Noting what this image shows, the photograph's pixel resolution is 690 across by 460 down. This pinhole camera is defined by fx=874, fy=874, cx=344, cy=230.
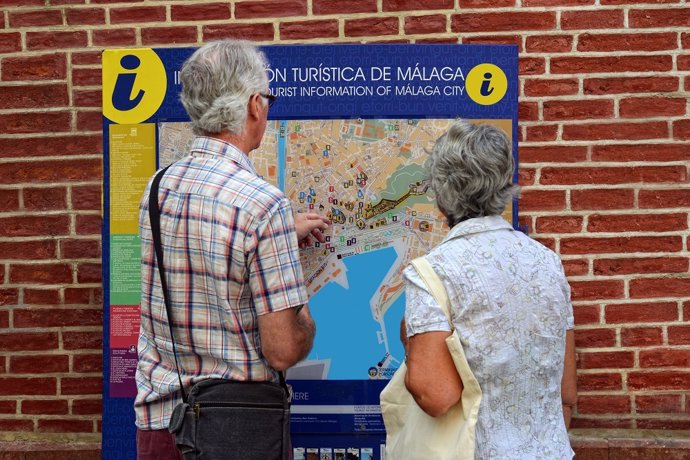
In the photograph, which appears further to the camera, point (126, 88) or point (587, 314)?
point (587, 314)

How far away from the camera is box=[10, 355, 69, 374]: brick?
12.6 ft

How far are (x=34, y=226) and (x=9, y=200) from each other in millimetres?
161

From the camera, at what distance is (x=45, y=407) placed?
3879 millimetres

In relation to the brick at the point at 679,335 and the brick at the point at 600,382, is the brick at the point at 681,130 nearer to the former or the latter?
the brick at the point at 679,335

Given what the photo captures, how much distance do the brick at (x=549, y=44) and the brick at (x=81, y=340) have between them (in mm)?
2246

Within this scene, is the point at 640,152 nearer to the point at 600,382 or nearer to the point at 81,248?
the point at 600,382

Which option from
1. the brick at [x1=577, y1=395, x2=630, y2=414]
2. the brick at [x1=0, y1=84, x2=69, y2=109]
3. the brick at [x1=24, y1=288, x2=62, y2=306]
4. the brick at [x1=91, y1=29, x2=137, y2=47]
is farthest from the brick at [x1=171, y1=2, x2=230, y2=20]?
the brick at [x1=577, y1=395, x2=630, y2=414]

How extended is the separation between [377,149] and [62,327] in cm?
Result: 170

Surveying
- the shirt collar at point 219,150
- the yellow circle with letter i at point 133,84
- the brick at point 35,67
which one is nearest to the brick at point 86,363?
the brick at point 35,67

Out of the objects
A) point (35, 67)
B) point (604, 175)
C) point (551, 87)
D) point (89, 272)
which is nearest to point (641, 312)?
point (604, 175)

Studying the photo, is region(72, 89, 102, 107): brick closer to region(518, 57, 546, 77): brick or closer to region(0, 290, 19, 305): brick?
region(0, 290, 19, 305): brick

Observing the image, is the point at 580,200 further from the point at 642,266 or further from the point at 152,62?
the point at 152,62

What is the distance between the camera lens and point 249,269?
2264 mm

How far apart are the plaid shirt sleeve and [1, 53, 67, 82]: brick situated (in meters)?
1.96
